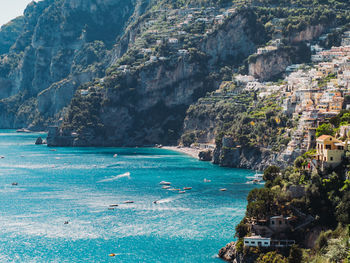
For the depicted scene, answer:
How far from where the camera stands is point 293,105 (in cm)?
13562

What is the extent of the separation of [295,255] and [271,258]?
2.74m

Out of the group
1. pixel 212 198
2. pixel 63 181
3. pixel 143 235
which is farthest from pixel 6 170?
pixel 143 235

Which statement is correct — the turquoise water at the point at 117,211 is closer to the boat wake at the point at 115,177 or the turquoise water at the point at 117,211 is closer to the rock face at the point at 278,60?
the boat wake at the point at 115,177

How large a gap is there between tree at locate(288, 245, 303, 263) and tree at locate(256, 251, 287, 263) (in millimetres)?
731

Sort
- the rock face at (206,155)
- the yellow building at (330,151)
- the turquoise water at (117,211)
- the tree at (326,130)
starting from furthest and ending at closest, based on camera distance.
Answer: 1. the rock face at (206,155)
2. the tree at (326,130)
3. the turquoise water at (117,211)
4. the yellow building at (330,151)

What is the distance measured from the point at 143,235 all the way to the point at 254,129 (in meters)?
71.5

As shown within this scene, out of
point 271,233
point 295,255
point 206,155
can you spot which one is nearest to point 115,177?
point 206,155

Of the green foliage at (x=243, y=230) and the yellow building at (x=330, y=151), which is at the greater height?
the yellow building at (x=330, y=151)

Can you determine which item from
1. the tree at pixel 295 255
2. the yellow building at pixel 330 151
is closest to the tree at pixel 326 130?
the yellow building at pixel 330 151

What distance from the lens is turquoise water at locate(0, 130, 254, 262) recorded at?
7500cm

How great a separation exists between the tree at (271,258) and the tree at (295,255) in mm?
731

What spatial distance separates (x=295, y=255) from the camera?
58.4 m

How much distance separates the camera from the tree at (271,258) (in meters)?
59.0

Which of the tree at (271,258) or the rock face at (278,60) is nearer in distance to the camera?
the tree at (271,258)
